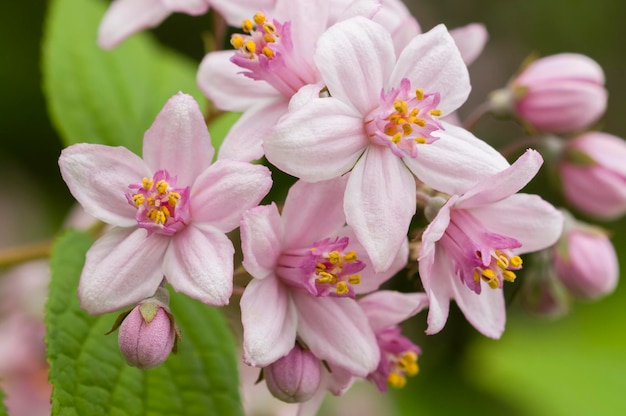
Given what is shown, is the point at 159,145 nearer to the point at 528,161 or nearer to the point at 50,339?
the point at 50,339

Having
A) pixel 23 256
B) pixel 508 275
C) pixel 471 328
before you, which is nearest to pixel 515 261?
pixel 508 275

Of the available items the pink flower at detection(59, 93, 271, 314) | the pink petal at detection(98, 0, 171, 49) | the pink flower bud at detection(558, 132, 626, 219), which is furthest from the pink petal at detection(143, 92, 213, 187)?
the pink flower bud at detection(558, 132, 626, 219)

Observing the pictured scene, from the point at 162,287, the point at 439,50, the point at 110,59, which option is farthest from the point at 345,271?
the point at 110,59

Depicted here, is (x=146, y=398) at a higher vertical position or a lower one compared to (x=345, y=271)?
lower

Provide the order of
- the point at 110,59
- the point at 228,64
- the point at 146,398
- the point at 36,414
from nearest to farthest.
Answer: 1. the point at 146,398
2. the point at 228,64
3. the point at 110,59
4. the point at 36,414

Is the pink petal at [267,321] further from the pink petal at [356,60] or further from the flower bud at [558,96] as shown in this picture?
the flower bud at [558,96]

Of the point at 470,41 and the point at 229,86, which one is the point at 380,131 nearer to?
the point at 229,86

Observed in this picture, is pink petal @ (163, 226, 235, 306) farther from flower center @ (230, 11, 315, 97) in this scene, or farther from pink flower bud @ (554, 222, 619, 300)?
pink flower bud @ (554, 222, 619, 300)
